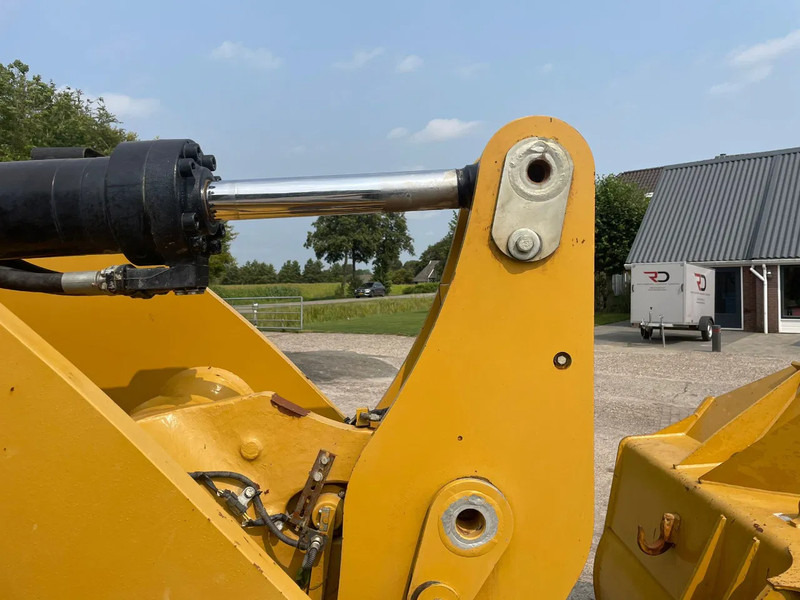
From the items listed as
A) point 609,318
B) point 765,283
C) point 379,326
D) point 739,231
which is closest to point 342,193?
point 765,283

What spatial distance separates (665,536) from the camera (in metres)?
2.05

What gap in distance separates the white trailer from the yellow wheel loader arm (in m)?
17.6

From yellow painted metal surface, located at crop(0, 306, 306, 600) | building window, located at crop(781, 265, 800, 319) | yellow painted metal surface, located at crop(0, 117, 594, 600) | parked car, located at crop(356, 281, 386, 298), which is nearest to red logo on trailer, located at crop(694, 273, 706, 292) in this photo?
building window, located at crop(781, 265, 800, 319)

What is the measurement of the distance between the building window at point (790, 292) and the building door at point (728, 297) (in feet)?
4.69

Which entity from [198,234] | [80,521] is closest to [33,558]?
[80,521]

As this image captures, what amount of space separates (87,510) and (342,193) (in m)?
0.97

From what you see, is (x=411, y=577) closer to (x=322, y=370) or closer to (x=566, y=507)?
(x=566, y=507)

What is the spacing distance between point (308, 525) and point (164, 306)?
128cm

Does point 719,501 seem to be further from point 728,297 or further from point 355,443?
point 728,297

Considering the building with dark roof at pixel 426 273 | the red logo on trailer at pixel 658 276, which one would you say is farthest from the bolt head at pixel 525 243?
the building with dark roof at pixel 426 273

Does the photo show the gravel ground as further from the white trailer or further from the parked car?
the parked car

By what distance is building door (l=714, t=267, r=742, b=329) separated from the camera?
2242 cm

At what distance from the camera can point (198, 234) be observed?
158 centimetres

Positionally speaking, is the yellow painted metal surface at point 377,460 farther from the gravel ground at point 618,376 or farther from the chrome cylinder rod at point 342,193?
the gravel ground at point 618,376
